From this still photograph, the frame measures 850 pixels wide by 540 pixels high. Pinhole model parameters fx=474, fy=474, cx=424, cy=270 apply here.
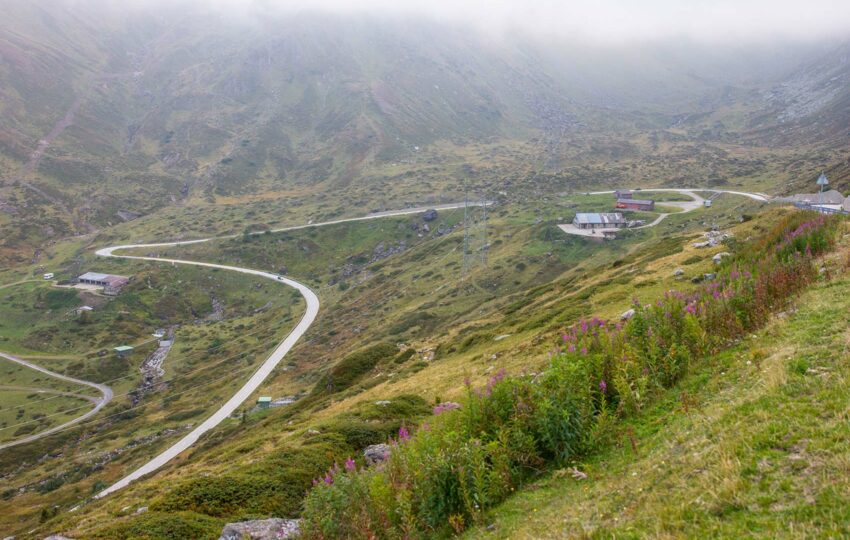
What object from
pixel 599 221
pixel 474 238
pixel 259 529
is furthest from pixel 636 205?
pixel 259 529

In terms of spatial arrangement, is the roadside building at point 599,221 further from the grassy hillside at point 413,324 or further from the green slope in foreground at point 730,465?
the green slope in foreground at point 730,465

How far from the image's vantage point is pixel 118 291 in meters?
152

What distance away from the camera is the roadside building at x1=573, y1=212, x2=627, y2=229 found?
118625mm

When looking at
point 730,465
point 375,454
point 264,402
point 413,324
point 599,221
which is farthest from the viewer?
point 599,221

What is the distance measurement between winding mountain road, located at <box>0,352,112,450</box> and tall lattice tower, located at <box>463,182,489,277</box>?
86.0 meters

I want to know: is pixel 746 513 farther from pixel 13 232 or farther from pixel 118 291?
pixel 13 232

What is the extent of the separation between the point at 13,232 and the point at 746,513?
25671 cm

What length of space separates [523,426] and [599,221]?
118013 millimetres

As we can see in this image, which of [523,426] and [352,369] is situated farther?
[352,369]

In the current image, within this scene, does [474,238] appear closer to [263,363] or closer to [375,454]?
[263,363]

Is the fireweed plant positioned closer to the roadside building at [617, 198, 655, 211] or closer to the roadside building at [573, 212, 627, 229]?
the roadside building at [573, 212, 627, 229]

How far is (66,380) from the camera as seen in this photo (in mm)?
114250

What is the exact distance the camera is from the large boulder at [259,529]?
13.1 m

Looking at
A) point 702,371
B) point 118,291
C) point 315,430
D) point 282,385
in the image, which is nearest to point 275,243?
point 118,291
